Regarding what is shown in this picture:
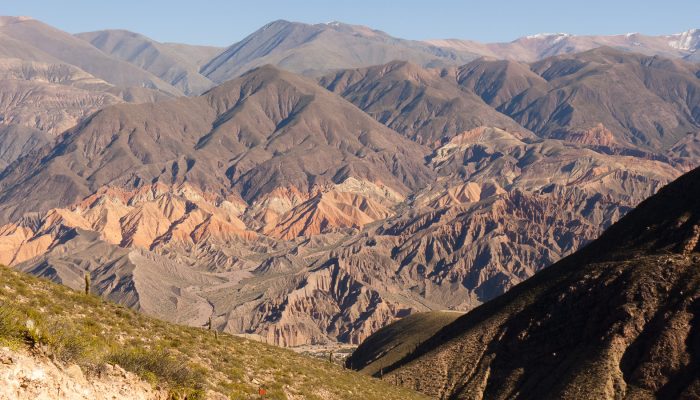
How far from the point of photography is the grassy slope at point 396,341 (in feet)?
357

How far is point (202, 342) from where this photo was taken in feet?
141

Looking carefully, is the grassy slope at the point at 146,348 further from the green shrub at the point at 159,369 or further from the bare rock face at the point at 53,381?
the bare rock face at the point at 53,381

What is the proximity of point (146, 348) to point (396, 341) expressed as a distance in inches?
3534

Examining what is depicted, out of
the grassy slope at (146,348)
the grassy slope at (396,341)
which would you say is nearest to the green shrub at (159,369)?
the grassy slope at (146,348)

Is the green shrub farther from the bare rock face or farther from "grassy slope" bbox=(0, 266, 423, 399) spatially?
the bare rock face

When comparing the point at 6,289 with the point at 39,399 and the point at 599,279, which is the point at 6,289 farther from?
the point at 599,279

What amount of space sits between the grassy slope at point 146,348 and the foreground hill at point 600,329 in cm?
2592

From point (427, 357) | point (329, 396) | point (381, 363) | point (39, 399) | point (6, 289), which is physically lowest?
point (381, 363)

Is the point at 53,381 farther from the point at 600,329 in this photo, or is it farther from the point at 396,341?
the point at 396,341

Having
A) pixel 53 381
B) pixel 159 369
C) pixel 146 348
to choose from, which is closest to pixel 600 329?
pixel 146 348

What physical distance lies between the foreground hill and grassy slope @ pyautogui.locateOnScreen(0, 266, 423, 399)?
25918 millimetres

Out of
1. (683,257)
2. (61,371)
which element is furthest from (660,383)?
(61,371)

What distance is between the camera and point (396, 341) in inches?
4830

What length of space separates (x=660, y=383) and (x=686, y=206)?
26.1 meters
